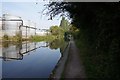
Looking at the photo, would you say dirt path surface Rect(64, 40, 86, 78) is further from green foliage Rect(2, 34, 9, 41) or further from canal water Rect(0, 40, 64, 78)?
green foliage Rect(2, 34, 9, 41)

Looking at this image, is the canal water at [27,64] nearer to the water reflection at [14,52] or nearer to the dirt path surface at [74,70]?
the water reflection at [14,52]

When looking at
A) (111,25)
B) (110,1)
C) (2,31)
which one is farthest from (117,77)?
(2,31)

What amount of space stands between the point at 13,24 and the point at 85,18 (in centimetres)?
5014

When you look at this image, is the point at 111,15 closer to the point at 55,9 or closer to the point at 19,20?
the point at 55,9

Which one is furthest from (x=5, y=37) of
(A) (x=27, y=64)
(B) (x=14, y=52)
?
(A) (x=27, y=64)

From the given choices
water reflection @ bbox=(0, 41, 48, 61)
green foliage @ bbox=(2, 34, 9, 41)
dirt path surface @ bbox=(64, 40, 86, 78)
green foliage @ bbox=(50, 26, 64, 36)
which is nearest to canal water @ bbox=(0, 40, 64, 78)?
water reflection @ bbox=(0, 41, 48, 61)

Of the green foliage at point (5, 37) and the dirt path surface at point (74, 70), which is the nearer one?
the dirt path surface at point (74, 70)

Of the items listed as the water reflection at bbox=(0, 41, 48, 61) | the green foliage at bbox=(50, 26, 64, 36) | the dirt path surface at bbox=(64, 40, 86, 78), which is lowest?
the water reflection at bbox=(0, 41, 48, 61)

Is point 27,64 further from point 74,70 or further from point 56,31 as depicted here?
point 56,31

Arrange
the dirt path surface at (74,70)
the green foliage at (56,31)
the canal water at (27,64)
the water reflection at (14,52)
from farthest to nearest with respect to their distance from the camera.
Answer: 1. the green foliage at (56,31)
2. the water reflection at (14,52)
3. the canal water at (27,64)
4. the dirt path surface at (74,70)

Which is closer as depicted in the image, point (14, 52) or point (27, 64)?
point (27, 64)

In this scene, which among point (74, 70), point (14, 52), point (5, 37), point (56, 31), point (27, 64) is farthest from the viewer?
point (56, 31)

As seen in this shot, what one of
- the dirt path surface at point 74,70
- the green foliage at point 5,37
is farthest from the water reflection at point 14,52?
the green foliage at point 5,37

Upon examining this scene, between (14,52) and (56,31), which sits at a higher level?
(56,31)
